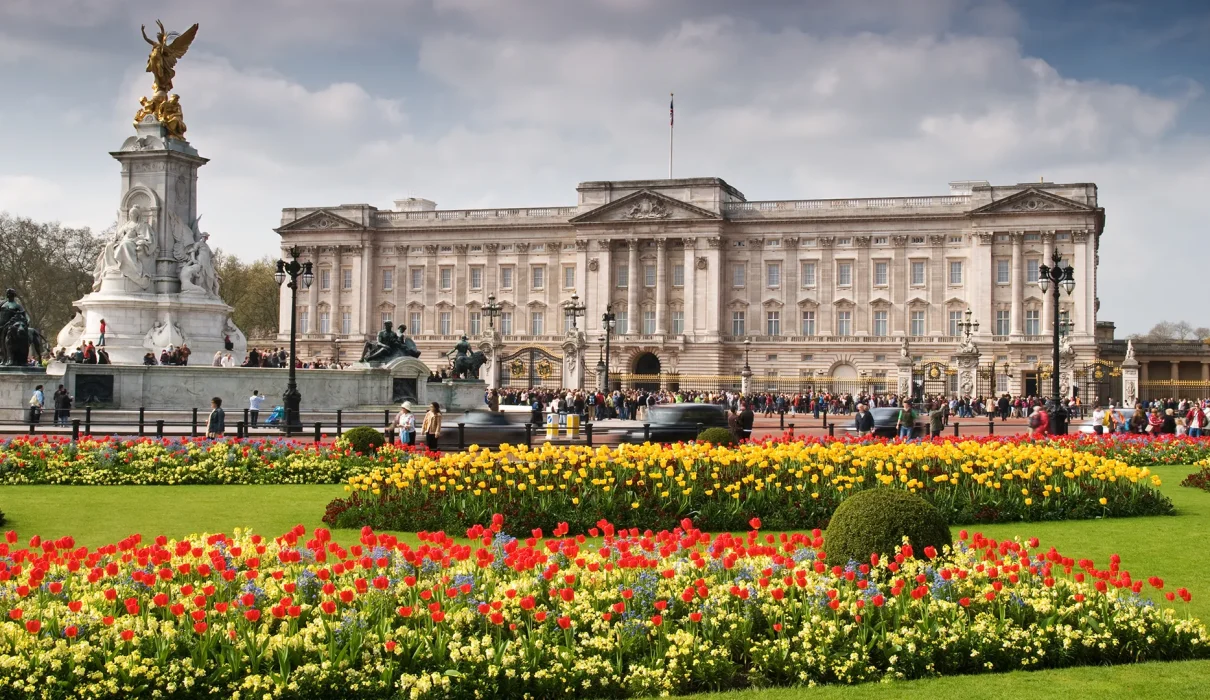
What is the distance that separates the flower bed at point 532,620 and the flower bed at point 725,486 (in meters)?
4.25

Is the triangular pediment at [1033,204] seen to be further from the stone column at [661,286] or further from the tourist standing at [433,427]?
the tourist standing at [433,427]

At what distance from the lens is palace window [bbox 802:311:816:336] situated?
263ft

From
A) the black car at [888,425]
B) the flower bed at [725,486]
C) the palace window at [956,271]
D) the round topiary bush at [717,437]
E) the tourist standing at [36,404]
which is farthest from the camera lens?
the palace window at [956,271]

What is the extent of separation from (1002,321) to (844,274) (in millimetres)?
10585

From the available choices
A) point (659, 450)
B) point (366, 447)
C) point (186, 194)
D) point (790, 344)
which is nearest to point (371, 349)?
point (186, 194)

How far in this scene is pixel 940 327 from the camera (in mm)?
77750

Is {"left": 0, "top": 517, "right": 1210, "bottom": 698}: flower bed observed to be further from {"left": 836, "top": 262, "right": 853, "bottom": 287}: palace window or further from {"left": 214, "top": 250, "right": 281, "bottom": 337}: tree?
{"left": 214, "top": 250, "right": 281, "bottom": 337}: tree

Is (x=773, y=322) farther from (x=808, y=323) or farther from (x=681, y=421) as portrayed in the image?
(x=681, y=421)

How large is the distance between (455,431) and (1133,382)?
43.8 metres

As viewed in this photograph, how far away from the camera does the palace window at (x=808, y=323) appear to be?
80.1m

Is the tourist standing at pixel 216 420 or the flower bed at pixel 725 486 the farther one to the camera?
the tourist standing at pixel 216 420

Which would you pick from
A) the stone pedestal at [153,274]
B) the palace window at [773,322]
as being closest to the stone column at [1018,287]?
the palace window at [773,322]

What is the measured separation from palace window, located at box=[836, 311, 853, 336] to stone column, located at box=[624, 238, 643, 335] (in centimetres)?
1352

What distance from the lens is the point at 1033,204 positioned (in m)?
74.6
